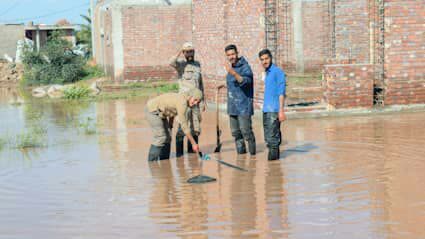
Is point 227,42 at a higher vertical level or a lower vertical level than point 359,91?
higher

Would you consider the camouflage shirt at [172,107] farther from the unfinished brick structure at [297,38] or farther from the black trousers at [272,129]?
the unfinished brick structure at [297,38]

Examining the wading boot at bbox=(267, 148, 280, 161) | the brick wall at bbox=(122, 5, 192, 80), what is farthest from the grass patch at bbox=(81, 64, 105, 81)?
the wading boot at bbox=(267, 148, 280, 161)

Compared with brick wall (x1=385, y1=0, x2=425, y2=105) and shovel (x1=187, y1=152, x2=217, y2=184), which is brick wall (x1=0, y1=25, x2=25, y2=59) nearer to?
brick wall (x1=385, y1=0, x2=425, y2=105)

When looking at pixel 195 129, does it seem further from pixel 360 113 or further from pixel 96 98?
pixel 96 98

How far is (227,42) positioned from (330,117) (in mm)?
3138

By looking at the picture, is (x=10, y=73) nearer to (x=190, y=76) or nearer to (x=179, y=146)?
(x=190, y=76)

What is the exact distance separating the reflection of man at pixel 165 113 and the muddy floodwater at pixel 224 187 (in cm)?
23

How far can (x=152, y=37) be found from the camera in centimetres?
2623

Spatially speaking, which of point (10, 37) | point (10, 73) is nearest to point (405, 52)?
point (10, 73)

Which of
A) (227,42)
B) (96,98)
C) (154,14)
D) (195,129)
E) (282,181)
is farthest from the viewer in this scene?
(154,14)

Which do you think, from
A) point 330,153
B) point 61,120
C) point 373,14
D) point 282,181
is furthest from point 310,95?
point 282,181

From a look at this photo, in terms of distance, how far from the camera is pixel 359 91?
1530 centimetres

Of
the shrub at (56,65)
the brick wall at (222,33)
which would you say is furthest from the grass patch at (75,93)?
the shrub at (56,65)

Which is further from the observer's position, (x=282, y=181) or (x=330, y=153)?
(x=330, y=153)
